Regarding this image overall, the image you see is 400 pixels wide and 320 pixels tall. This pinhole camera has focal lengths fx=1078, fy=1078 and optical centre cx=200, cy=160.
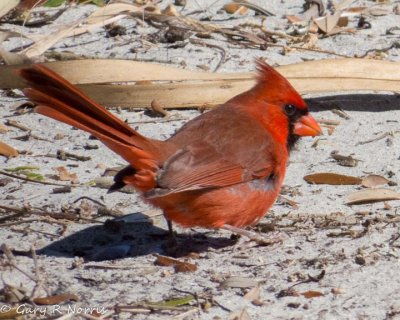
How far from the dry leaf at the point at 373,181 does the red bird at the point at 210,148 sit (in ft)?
1.06

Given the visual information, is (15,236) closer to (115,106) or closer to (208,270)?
(208,270)

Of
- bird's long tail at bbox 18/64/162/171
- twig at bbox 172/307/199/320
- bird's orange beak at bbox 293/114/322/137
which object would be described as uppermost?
bird's long tail at bbox 18/64/162/171

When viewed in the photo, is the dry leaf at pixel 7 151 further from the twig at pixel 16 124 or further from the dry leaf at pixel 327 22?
the dry leaf at pixel 327 22

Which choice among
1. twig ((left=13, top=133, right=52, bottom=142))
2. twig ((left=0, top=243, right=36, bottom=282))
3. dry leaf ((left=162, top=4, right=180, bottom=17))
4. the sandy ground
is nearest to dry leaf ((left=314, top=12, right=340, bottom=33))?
the sandy ground

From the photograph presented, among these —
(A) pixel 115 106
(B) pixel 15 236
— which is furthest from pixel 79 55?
(B) pixel 15 236

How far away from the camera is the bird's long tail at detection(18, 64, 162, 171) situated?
3730 millimetres

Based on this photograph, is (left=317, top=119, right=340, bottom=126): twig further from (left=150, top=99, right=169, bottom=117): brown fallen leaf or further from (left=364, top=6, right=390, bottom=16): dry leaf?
(left=364, top=6, right=390, bottom=16): dry leaf

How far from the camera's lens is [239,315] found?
135 inches

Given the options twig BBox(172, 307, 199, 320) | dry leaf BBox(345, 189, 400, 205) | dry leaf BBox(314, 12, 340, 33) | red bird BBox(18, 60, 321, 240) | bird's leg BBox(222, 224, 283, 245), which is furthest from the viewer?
dry leaf BBox(314, 12, 340, 33)

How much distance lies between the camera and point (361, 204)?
4426mm

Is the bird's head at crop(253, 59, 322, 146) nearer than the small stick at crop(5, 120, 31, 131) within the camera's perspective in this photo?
Yes

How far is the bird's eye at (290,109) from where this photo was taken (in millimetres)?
4484

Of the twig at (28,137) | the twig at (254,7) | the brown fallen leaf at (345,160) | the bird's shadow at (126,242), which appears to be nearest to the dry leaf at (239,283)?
the bird's shadow at (126,242)

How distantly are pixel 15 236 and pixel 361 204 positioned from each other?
55.5 inches
